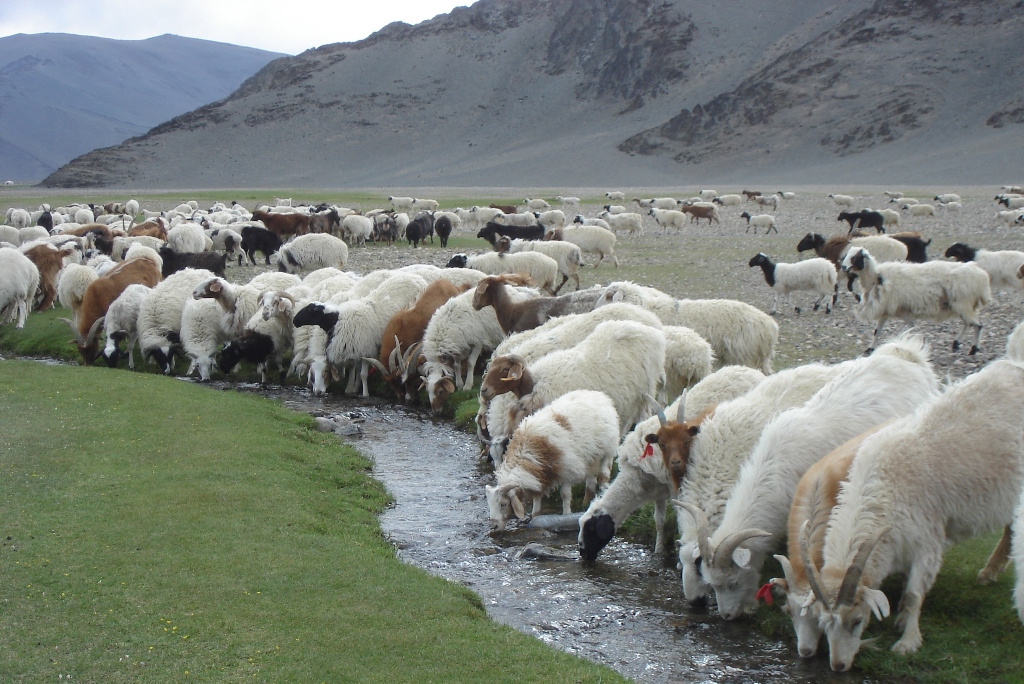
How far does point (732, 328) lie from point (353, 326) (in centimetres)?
604

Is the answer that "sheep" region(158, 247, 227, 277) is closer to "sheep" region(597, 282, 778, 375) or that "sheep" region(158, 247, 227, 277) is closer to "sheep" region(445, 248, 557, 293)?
"sheep" region(445, 248, 557, 293)

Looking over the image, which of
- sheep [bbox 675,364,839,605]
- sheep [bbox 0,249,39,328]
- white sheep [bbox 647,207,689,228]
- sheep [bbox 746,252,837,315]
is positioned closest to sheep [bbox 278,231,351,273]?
sheep [bbox 0,249,39,328]

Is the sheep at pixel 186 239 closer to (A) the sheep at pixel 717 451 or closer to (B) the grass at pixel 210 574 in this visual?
(B) the grass at pixel 210 574

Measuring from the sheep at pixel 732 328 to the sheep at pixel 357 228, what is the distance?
22007 mm

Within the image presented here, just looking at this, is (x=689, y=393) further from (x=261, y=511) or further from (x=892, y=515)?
(x=261, y=511)

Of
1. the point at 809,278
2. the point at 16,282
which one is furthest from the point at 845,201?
the point at 16,282

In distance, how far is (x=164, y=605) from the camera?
5.57 metres

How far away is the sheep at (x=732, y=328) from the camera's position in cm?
1131

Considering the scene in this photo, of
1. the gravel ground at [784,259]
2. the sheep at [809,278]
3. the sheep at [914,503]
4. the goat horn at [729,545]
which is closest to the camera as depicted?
the sheep at [914,503]

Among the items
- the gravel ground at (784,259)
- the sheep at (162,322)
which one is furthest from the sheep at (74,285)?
the gravel ground at (784,259)

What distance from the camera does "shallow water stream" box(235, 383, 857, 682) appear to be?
566 centimetres

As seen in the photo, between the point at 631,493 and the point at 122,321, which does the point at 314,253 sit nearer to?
the point at 122,321

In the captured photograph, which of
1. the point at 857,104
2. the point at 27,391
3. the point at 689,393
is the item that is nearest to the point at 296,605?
the point at 689,393

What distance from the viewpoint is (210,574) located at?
607 cm
